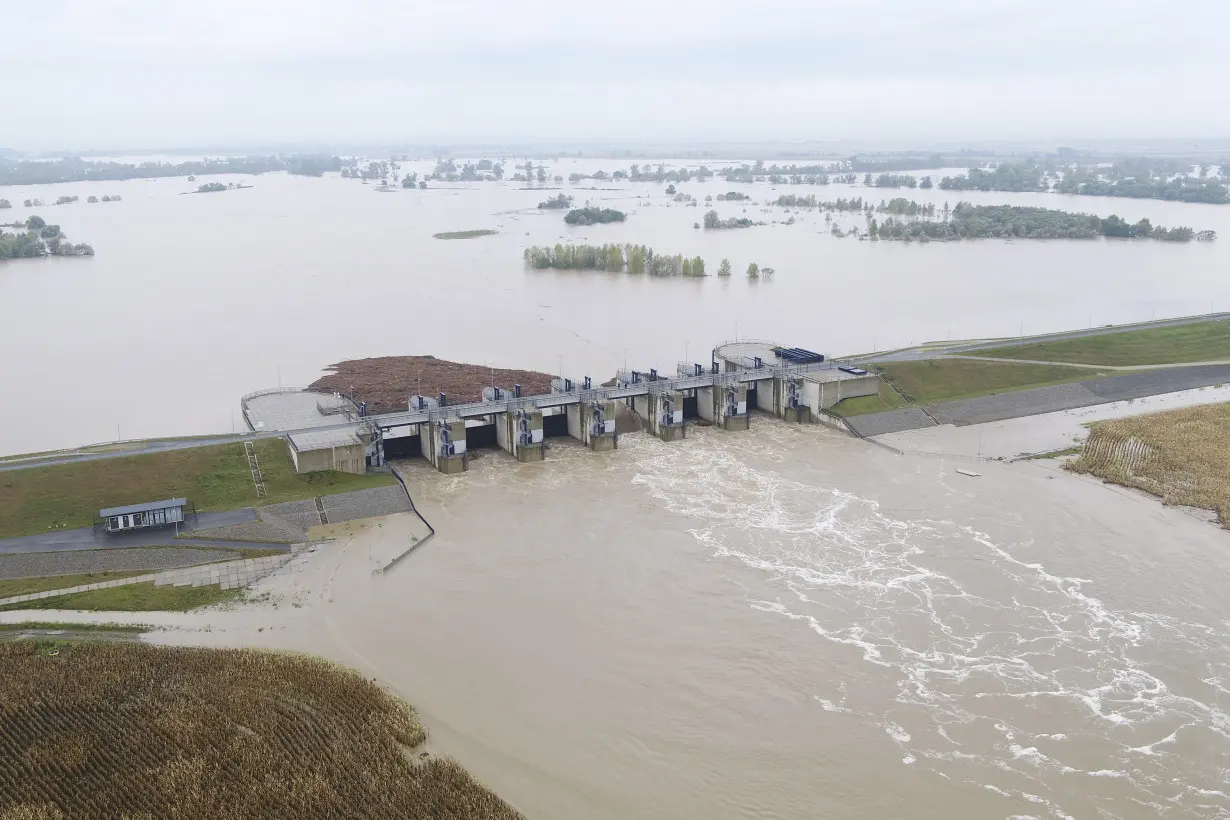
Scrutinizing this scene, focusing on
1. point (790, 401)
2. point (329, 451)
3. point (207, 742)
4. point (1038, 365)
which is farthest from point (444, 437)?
point (1038, 365)

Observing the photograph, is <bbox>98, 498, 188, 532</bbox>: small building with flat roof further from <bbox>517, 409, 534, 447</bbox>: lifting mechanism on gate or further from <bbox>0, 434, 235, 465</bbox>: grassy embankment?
<bbox>517, 409, 534, 447</bbox>: lifting mechanism on gate

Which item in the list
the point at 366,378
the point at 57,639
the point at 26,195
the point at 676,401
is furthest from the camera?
the point at 26,195

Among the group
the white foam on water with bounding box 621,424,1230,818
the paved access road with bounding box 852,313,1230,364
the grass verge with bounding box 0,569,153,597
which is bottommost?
the white foam on water with bounding box 621,424,1230,818

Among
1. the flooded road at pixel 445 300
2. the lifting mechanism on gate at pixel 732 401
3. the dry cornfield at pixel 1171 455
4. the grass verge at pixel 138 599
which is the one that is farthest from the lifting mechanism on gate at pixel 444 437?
the dry cornfield at pixel 1171 455

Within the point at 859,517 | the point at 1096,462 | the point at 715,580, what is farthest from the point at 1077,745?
the point at 1096,462

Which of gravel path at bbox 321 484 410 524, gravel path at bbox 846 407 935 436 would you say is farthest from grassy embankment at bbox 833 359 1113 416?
gravel path at bbox 321 484 410 524

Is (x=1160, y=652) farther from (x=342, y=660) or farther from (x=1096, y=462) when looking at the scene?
(x=342, y=660)

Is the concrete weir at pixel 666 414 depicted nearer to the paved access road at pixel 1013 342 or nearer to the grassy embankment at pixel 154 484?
the paved access road at pixel 1013 342
